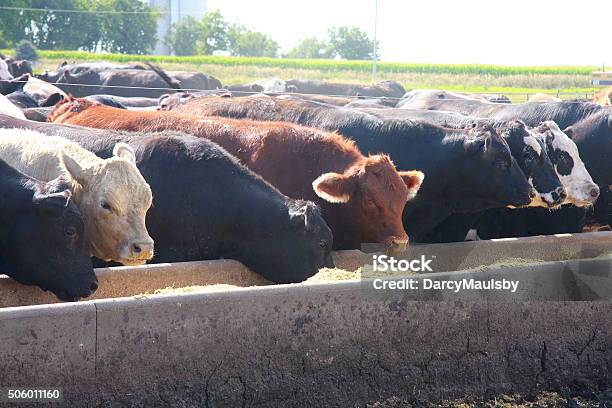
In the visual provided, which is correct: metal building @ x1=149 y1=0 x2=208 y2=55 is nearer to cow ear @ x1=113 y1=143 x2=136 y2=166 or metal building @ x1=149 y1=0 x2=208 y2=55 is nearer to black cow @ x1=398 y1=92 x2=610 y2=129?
black cow @ x1=398 y1=92 x2=610 y2=129

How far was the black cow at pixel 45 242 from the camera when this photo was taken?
528cm

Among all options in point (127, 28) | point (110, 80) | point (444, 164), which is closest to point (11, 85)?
point (110, 80)

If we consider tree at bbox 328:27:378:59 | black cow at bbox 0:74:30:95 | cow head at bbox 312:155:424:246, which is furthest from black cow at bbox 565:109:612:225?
tree at bbox 328:27:378:59

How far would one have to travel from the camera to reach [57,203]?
534cm

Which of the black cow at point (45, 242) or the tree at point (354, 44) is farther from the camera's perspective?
the tree at point (354, 44)

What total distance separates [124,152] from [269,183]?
4.08 feet

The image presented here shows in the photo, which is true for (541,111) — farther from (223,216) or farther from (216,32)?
(216,32)

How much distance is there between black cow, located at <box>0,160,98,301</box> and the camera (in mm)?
5277

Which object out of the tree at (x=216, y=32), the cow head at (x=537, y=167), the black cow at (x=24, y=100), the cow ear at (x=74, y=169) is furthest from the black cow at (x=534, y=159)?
the tree at (x=216, y=32)

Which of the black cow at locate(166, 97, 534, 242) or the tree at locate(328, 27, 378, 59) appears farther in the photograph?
the tree at locate(328, 27, 378, 59)

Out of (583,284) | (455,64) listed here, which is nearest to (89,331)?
(583,284)

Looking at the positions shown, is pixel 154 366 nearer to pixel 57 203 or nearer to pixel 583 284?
pixel 57 203

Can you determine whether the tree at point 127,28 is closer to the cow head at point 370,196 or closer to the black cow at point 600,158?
the black cow at point 600,158

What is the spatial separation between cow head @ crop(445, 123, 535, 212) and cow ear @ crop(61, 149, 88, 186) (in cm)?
351
